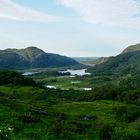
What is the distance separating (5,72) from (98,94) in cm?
6032

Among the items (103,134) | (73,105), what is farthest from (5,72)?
(103,134)

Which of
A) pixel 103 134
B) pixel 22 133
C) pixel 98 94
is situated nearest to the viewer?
pixel 22 133

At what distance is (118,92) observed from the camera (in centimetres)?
14512

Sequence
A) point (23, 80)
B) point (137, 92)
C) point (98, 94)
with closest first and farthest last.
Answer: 1. point (137, 92)
2. point (98, 94)
3. point (23, 80)

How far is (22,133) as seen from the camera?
1431 inches

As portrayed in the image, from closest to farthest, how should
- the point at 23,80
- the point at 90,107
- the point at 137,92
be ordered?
the point at 90,107 < the point at 137,92 < the point at 23,80

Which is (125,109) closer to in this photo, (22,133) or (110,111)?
(110,111)

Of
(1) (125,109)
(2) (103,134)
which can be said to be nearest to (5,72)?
(1) (125,109)

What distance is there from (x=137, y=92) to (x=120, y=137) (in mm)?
102741

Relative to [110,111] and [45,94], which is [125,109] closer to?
[110,111]

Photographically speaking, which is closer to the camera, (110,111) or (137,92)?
(110,111)

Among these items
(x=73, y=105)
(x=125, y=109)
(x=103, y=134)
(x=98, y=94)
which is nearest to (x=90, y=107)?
(x=73, y=105)

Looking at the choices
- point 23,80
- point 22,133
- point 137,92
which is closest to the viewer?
point 22,133

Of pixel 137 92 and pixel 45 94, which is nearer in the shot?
pixel 137 92
